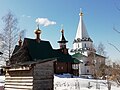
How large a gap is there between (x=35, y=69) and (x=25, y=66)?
73cm

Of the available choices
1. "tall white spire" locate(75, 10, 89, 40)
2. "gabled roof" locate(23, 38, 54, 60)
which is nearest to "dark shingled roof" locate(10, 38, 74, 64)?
"gabled roof" locate(23, 38, 54, 60)

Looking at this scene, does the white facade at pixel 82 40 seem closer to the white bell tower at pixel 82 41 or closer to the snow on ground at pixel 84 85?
→ the white bell tower at pixel 82 41

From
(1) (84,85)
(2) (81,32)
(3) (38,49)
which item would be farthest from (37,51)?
(2) (81,32)

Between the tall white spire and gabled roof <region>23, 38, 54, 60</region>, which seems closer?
gabled roof <region>23, 38, 54, 60</region>

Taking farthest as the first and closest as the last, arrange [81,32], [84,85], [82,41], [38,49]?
[81,32], [82,41], [38,49], [84,85]

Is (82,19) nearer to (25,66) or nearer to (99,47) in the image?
(99,47)

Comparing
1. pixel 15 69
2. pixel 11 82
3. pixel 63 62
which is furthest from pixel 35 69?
pixel 63 62

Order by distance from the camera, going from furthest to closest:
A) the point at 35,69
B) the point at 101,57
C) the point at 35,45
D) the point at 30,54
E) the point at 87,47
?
the point at 87,47, the point at 101,57, the point at 35,45, the point at 30,54, the point at 35,69

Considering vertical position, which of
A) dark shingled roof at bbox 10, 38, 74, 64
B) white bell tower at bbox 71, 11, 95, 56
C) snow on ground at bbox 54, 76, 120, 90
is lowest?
snow on ground at bbox 54, 76, 120, 90

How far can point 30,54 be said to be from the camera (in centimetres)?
3878

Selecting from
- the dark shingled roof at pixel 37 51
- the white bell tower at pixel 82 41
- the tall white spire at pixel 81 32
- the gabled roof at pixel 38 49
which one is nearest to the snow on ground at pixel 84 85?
the dark shingled roof at pixel 37 51

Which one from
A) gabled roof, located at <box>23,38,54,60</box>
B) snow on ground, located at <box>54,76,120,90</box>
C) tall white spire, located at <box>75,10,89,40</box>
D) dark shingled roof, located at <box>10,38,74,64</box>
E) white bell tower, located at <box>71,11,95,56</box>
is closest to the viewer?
snow on ground, located at <box>54,76,120,90</box>

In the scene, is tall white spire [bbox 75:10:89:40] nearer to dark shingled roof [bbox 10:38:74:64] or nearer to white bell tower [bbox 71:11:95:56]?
white bell tower [bbox 71:11:95:56]

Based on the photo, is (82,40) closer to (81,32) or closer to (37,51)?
(81,32)
